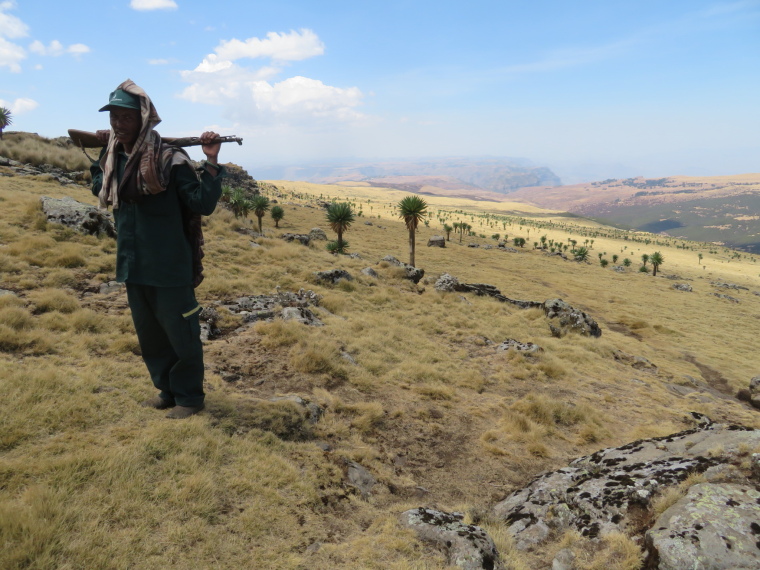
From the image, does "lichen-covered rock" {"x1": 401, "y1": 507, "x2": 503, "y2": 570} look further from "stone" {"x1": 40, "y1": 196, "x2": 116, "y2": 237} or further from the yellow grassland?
"stone" {"x1": 40, "y1": 196, "x2": 116, "y2": 237}

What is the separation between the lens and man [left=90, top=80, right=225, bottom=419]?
3.59 meters

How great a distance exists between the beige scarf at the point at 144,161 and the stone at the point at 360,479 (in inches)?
155

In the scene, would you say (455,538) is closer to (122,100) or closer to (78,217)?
(122,100)

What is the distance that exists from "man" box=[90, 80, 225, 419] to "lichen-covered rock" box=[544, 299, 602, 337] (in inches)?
704

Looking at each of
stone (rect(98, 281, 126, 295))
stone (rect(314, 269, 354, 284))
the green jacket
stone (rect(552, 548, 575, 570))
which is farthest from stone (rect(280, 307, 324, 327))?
stone (rect(552, 548, 575, 570))

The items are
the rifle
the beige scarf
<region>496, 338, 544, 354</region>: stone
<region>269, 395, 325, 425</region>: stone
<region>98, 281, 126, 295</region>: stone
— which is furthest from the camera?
<region>496, 338, 544, 354</region>: stone

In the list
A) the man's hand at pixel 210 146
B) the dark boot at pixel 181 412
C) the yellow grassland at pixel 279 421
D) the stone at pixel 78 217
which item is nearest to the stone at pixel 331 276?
the yellow grassland at pixel 279 421

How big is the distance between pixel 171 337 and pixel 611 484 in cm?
539

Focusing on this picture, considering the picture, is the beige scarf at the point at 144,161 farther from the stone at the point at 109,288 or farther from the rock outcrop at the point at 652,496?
the stone at the point at 109,288

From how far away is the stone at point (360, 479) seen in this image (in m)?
4.49

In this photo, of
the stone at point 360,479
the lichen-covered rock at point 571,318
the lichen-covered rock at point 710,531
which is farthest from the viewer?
the lichen-covered rock at point 571,318

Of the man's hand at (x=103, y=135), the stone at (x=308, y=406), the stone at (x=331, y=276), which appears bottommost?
the stone at (x=308, y=406)

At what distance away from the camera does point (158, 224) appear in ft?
12.7

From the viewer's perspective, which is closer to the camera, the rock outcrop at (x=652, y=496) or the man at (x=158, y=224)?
the rock outcrop at (x=652, y=496)
